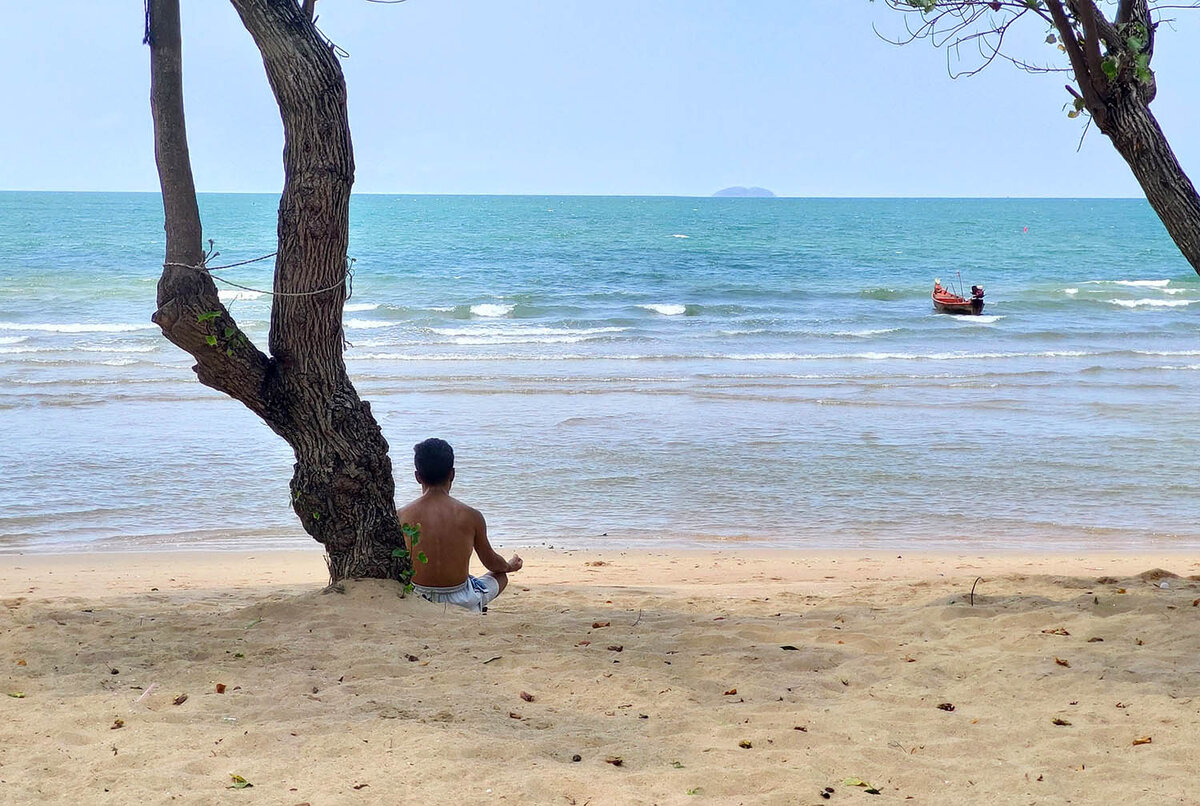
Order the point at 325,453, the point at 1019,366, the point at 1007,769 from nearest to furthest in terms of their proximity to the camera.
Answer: the point at 1007,769 < the point at 325,453 < the point at 1019,366

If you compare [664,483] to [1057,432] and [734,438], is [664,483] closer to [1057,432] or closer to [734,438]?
[734,438]

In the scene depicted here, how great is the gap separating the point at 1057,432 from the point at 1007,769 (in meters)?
9.46

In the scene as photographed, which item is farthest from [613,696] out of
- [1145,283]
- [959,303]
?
[1145,283]

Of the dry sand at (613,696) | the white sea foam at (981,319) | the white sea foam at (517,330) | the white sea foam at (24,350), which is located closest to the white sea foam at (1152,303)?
the white sea foam at (981,319)

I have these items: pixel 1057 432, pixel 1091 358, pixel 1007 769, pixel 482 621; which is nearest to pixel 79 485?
pixel 482 621

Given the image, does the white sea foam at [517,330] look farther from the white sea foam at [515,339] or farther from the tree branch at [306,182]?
the tree branch at [306,182]

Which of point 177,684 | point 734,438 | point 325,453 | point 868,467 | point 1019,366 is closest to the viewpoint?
point 177,684

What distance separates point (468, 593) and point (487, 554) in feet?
0.89

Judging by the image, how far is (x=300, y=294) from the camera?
15.2 ft

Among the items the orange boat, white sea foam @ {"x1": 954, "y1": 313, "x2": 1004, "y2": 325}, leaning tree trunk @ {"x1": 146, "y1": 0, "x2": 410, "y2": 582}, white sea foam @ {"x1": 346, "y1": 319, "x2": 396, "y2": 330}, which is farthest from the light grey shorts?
the orange boat

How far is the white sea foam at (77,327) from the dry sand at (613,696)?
58.8 feet

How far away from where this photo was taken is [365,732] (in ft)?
11.3

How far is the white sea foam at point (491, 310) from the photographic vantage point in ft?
87.8

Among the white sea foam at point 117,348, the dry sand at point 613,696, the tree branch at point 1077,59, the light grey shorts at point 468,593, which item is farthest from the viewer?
the white sea foam at point 117,348
